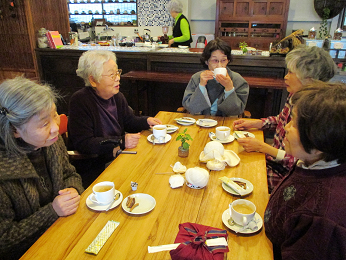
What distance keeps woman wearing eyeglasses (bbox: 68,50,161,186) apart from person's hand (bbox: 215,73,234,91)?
597mm

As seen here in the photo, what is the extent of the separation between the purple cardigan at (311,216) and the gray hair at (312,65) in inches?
35.9

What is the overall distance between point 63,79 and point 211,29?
4.07m

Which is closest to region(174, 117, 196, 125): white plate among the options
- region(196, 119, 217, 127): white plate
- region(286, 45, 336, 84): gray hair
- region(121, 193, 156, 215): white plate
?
region(196, 119, 217, 127): white plate

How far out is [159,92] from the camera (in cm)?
392

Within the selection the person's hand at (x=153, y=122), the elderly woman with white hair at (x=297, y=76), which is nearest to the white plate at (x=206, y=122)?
the person's hand at (x=153, y=122)

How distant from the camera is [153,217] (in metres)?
1.02

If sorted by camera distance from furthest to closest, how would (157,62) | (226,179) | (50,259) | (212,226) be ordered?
1. (157,62)
2. (226,179)
3. (212,226)
4. (50,259)

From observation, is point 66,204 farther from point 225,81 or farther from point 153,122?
point 225,81

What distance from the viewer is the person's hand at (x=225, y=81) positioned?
2.09 meters

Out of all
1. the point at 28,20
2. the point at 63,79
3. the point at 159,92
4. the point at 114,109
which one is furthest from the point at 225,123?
the point at 28,20

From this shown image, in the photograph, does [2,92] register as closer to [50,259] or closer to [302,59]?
[50,259]

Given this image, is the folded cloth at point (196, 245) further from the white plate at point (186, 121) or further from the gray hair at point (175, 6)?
the gray hair at point (175, 6)

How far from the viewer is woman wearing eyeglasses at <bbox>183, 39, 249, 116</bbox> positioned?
85.3 inches

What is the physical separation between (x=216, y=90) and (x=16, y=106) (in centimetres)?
164
